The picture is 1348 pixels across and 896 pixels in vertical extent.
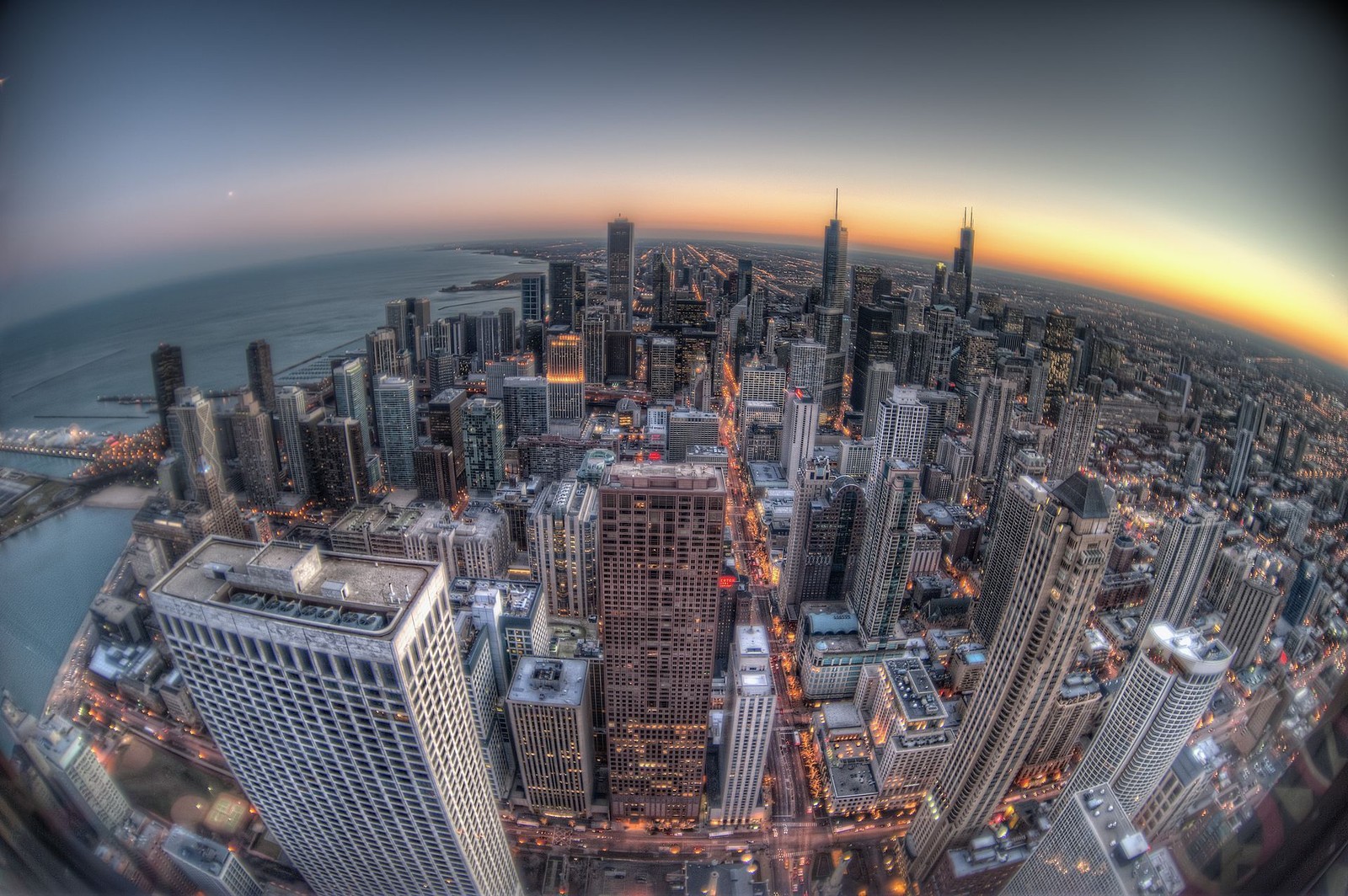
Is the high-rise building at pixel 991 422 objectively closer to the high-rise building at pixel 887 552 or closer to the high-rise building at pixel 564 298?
the high-rise building at pixel 887 552

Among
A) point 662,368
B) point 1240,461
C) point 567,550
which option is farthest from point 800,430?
point 1240,461

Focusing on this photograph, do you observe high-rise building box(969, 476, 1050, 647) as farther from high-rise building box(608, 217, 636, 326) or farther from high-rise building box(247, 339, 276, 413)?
high-rise building box(247, 339, 276, 413)

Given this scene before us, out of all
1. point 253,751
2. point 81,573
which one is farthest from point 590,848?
point 81,573

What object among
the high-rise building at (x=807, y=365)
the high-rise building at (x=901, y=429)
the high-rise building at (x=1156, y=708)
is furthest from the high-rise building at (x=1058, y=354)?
the high-rise building at (x=807, y=365)

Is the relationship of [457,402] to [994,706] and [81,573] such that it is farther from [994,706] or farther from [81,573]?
[994,706]

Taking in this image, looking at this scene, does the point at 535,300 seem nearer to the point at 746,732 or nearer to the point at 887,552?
the point at 887,552
